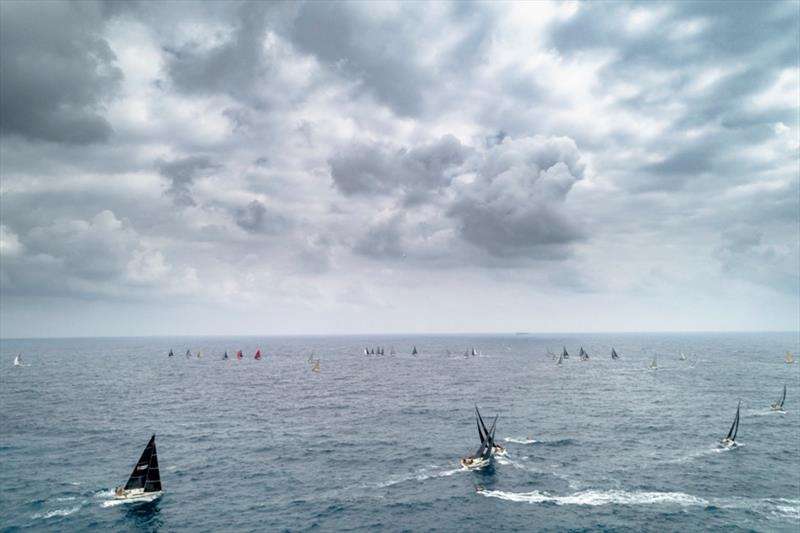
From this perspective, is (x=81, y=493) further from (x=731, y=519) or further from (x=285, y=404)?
(x=731, y=519)

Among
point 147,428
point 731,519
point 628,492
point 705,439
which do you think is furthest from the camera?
point 147,428

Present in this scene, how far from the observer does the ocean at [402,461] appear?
58031mm

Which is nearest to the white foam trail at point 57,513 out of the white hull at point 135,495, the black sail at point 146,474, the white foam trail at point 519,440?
the white hull at point 135,495

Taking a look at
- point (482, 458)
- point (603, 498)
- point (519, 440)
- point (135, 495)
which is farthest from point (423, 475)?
point (135, 495)

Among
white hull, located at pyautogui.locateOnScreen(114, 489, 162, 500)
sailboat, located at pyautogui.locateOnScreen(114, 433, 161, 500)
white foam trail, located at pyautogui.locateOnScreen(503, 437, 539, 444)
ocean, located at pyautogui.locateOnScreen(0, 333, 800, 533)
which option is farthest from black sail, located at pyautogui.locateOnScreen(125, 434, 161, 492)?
white foam trail, located at pyautogui.locateOnScreen(503, 437, 539, 444)

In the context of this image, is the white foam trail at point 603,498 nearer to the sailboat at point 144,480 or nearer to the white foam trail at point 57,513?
the sailboat at point 144,480

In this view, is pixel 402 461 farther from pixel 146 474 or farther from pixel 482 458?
pixel 146 474

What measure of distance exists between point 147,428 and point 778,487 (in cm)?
11260

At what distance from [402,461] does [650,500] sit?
118 ft

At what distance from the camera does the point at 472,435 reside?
93.2 meters

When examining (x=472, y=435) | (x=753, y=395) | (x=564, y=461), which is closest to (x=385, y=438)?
(x=472, y=435)

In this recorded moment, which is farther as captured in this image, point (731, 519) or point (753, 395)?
point (753, 395)

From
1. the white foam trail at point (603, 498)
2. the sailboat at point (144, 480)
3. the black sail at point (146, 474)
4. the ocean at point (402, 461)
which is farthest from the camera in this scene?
the black sail at point (146, 474)

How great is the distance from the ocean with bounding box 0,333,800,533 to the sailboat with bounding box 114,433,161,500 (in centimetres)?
185
